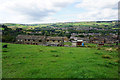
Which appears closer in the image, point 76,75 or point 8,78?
point 8,78

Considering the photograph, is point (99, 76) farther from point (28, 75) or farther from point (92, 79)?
point (28, 75)

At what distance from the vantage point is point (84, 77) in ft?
31.7

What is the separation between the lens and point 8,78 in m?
9.23

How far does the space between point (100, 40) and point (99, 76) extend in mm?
72343

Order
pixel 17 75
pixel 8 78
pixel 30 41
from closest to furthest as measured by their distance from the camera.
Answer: pixel 8 78, pixel 17 75, pixel 30 41

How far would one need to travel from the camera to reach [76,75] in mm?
10016

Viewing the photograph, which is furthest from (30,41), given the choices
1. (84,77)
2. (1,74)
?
(84,77)

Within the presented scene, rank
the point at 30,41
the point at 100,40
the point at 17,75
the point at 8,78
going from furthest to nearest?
the point at 100,40 → the point at 30,41 → the point at 17,75 → the point at 8,78

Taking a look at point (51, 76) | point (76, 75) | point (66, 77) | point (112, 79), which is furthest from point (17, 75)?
point (112, 79)

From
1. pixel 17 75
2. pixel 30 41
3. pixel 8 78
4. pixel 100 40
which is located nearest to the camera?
pixel 8 78

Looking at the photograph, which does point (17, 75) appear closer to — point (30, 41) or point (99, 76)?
point (99, 76)

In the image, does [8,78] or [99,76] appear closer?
[8,78]

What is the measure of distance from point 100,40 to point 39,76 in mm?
75584

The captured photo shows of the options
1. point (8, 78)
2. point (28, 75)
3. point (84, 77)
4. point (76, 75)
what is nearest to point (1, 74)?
point (8, 78)
